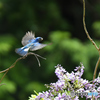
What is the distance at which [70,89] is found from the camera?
59 cm

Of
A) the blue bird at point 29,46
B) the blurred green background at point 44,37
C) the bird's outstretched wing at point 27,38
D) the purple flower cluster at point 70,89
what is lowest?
the purple flower cluster at point 70,89

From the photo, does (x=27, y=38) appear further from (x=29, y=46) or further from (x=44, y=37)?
(x=44, y=37)

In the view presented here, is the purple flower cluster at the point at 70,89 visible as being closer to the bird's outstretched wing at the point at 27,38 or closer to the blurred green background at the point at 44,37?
the bird's outstretched wing at the point at 27,38

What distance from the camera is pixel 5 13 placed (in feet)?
12.4

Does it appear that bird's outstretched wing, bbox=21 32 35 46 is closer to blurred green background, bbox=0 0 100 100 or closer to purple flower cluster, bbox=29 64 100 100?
purple flower cluster, bbox=29 64 100 100

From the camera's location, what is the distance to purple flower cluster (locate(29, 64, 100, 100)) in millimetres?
569

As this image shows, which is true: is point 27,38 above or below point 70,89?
above

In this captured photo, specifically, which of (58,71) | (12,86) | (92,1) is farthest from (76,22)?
(58,71)

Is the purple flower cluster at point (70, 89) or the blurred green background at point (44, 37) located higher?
the blurred green background at point (44, 37)

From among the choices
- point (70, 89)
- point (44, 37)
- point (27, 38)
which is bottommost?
point (70, 89)

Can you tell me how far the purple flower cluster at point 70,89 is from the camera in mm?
569

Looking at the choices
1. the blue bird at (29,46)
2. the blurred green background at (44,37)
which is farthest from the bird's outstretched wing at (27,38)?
the blurred green background at (44,37)

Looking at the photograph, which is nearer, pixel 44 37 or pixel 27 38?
pixel 27 38

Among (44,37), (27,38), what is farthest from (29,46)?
(44,37)
